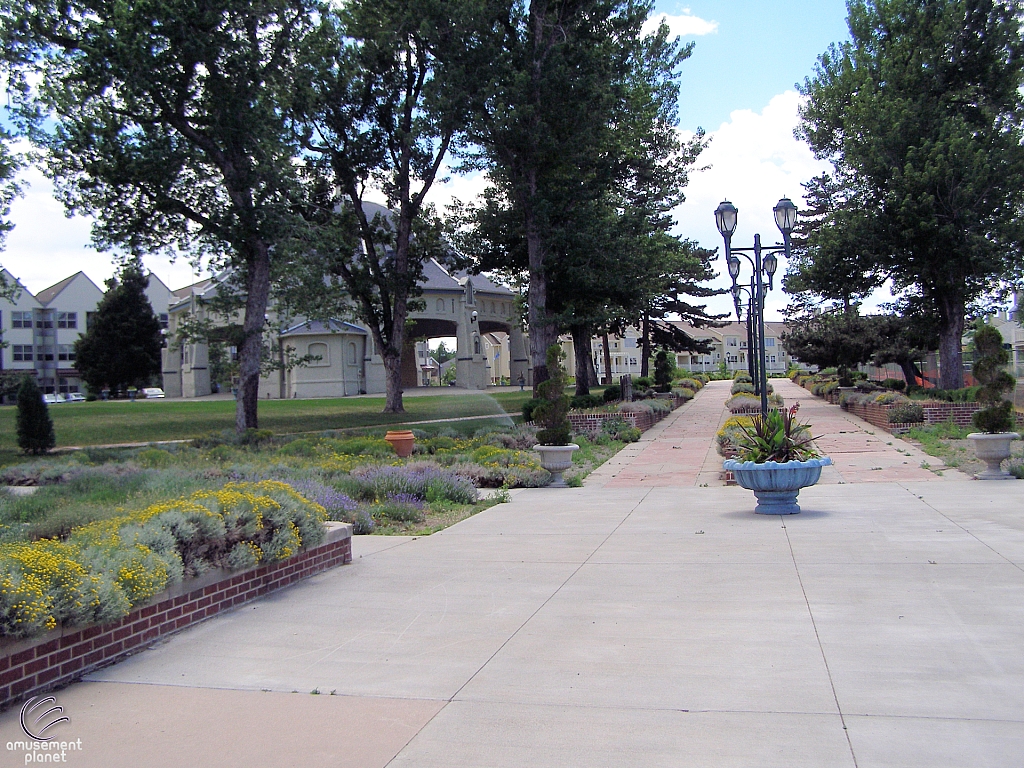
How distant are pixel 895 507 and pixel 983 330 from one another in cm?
539

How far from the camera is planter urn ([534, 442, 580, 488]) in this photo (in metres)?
14.2

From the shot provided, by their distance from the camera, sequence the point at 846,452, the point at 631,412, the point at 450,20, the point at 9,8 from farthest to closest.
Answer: the point at 450,20 → the point at 631,412 → the point at 9,8 → the point at 846,452

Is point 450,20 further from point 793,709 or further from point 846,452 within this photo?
point 793,709

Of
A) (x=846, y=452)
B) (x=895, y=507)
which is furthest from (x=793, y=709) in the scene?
(x=846, y=452)

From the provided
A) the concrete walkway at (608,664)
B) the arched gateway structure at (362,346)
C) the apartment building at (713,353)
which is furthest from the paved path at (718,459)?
the apartment building at (713,353)

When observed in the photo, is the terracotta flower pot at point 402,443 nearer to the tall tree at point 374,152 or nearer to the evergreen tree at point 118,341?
the tall tree at point 374,152

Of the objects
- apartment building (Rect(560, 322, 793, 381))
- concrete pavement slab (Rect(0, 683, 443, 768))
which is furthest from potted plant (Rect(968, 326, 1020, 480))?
apartment building (Rect(560, 322, 793, 381))

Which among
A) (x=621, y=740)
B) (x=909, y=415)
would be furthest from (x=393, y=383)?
(x=621, y=740)

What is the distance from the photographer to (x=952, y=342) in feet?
89.9

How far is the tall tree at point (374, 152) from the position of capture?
97.3 feet

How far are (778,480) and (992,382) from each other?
5724 millimetres

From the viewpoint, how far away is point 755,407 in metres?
23.8

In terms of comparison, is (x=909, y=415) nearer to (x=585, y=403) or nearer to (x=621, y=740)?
(x=585, y=403)

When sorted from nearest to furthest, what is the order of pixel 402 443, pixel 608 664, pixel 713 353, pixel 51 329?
pixel 608 664 < pixel 402 443 < pixel 51 329 < pixel 713 353
